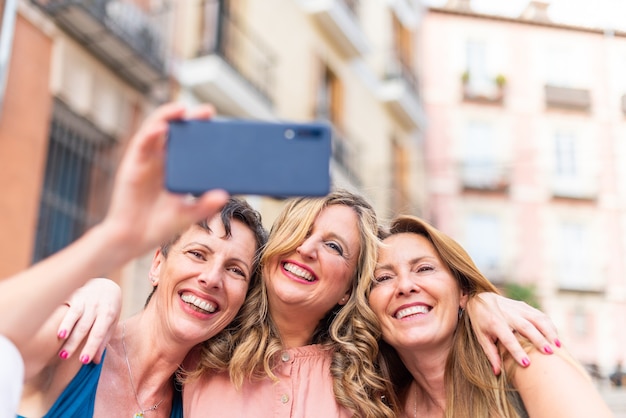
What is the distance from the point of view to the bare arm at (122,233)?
1.58 meters

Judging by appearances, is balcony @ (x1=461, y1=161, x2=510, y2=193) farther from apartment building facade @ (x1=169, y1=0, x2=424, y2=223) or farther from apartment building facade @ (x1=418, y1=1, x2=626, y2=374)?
apartment building facade @ (x1=169, y1=0, x2=424, y2=223)

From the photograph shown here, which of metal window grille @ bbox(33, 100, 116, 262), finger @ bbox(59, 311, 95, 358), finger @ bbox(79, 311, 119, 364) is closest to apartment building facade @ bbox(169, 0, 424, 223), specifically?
metal window grille @ bbox(33, 100, 116, 262)

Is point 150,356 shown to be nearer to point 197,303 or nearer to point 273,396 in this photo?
point 197,303

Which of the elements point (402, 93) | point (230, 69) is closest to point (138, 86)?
point (230, 69)

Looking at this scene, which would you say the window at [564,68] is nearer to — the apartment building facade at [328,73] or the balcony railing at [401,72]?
the apartment building facade at [328,73]

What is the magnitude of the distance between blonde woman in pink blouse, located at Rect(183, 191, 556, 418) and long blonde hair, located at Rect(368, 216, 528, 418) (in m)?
0.08

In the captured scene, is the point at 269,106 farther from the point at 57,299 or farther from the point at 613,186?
the point at 613,186

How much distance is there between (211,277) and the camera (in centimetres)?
299

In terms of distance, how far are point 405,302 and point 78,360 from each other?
1263 mm

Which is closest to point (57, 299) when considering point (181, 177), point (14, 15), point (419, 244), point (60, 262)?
point (60, 262)

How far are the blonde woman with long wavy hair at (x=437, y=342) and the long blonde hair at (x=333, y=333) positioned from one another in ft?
0.25

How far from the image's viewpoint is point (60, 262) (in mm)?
1597

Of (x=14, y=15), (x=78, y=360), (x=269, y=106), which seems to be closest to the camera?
(x=78, y=360)

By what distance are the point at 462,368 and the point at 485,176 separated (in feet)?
68.4
